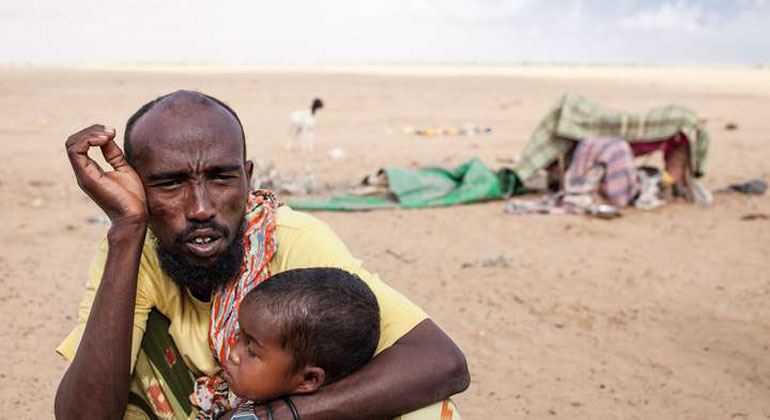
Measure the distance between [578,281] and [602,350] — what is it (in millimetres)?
1292

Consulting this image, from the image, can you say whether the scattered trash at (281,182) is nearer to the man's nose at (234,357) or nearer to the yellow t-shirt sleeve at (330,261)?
the yellow t-shirt sleeve at (330,261)

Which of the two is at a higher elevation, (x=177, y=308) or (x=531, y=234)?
(x=177, y=308)

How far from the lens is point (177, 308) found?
2.31 meters

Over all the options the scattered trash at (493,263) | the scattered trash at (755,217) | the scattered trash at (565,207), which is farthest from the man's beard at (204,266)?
the scattered trash at (755,217)

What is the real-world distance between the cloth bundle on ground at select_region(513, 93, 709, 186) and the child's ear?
637 cm

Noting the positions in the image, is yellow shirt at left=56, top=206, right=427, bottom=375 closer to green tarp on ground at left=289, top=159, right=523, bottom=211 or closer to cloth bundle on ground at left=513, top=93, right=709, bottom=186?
green tarp on ground at left=289, top=159, right=523, bottom=211

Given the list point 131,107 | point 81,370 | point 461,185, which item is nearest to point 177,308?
point 81,370

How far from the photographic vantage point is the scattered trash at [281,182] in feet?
28.1

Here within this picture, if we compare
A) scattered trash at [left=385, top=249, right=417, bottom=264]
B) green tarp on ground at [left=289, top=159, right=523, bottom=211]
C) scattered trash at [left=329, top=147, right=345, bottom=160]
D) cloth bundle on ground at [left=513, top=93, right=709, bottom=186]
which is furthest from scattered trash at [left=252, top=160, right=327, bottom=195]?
scattered trash at [left=329, top=147, right=345, bottom=160]

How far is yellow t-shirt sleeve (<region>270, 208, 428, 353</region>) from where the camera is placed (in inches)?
83.1

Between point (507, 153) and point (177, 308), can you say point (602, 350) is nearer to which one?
point (177, 308)

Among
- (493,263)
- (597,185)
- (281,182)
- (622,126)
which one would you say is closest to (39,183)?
(281,182)

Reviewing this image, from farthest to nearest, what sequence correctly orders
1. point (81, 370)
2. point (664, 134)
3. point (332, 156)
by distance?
point (332, 156)
point (664, 134)
point (81, 370)

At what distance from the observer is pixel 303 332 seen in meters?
1.96
